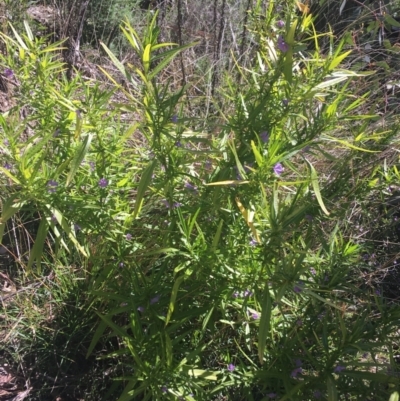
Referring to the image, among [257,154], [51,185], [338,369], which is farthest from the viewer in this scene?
[338,369]

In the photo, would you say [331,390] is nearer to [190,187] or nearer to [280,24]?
[190,187]

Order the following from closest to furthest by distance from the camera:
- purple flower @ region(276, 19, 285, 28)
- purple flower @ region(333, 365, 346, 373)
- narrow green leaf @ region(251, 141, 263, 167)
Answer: narrow green leaf @ region(251, 141, 263, 167)
purple flower @ region(333, 365, 346, 373)
purple flower @ region(276, 19, 285, 28)

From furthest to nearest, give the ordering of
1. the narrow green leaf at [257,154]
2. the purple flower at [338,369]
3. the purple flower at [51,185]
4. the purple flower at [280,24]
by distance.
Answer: the purple flower at [280,24], the purple flower at [338,369], the purple flower at [51,185], the narrow green leaf at [257,154]

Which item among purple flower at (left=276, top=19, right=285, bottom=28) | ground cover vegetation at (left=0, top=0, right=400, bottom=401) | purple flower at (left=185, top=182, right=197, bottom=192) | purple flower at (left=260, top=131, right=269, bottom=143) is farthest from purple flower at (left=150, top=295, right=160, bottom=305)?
purple flower at (left=276, top=19, right=285, bottom=28)

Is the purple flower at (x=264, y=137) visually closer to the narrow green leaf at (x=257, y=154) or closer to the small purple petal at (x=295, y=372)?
the narrow green leaf at (x=257, y=154)

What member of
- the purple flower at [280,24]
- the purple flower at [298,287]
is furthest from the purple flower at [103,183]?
the purple flower at [280,24]

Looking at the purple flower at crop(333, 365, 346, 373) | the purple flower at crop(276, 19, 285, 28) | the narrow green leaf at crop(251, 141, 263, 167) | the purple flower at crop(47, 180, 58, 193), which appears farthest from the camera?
the purple flower at crop(276, 19, 285, 28)

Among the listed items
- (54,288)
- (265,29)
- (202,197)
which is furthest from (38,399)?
(265,29)

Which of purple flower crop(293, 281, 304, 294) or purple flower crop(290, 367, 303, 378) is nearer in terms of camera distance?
purple flower crop(293, 281, 304, 294)

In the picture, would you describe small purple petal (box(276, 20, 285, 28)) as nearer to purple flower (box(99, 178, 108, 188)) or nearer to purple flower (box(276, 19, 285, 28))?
purple flower (box(276, 19, 285, 28))

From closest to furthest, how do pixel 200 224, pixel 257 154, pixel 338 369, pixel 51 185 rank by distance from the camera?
pixel 257 154, pixel 51 185, pixel 338 369, pixel 200 224

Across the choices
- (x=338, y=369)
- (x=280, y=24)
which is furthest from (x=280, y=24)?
(x=338, y=369)

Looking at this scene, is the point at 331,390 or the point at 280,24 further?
the point at 280,24

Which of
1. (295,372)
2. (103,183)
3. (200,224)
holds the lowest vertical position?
(295,372)
